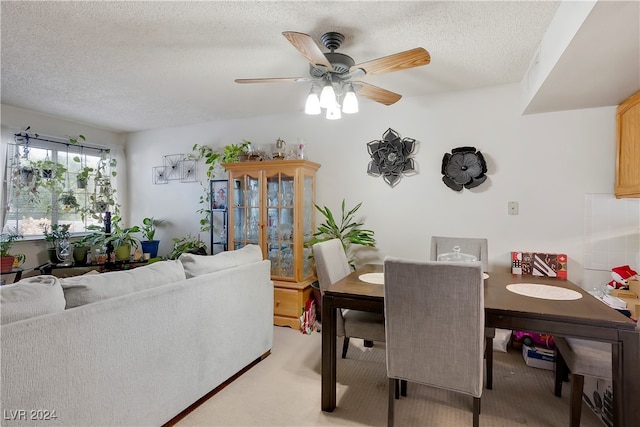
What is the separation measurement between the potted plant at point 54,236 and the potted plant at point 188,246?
1179 mm

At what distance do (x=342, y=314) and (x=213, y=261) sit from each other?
0.94m

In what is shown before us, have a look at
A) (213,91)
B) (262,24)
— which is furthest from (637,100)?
(213,91)

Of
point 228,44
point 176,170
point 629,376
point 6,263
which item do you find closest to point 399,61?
point 228,44

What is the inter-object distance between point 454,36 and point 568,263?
2119 millimetres

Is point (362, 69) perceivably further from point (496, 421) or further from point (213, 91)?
point (496, 421)

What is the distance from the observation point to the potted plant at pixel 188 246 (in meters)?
4.08

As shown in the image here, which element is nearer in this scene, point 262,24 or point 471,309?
point 471,309

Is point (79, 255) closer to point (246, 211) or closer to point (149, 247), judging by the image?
point (149, 247)

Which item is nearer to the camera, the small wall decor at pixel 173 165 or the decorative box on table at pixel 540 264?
the decorative box on table at pixel 540 264

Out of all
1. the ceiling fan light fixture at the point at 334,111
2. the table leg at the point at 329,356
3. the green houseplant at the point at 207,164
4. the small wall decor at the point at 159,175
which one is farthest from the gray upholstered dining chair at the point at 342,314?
the small wall decor at the point at 159,175

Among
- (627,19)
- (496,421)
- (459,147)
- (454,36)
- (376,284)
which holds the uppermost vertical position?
(454,36)

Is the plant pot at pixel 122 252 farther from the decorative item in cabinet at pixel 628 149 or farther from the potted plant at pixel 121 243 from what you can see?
the decorative item in cabinet at pixel 628 149

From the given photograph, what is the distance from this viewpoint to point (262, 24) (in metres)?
1.98

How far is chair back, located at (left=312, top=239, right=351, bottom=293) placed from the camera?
230 centimetres
